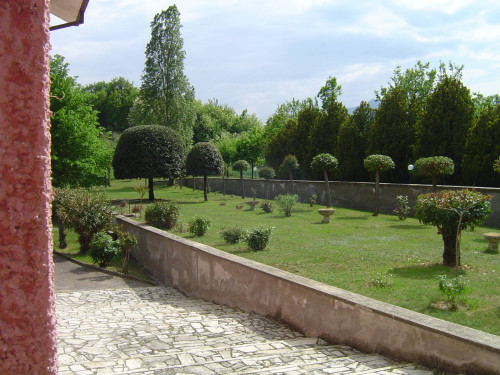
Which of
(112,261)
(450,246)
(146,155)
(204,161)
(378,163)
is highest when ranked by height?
(146,155)

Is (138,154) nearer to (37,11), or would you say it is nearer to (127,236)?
(127,236)

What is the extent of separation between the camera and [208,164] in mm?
25953

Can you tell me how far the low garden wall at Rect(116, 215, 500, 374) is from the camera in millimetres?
3861

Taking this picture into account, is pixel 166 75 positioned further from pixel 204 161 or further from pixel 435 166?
pixel 435 166

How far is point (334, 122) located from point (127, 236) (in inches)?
698

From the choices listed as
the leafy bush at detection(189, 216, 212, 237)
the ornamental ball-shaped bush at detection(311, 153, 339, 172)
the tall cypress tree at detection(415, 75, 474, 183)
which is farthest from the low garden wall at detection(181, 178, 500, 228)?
the leafy bush at detection(189, 216, 212, 237)

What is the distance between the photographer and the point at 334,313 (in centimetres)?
539

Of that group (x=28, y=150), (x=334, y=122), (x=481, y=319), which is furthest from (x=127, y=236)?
Answer: (x=334, y=122)

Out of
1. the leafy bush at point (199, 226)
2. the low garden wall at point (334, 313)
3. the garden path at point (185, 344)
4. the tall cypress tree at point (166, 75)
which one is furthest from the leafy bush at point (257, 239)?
the tall cypress tree at point (166, 75)

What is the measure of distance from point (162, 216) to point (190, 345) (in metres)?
9.66

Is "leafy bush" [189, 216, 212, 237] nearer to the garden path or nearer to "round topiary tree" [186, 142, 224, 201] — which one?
the garden path

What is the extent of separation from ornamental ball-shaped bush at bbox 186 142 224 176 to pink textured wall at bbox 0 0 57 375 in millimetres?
24119

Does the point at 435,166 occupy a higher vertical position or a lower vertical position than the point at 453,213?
higher

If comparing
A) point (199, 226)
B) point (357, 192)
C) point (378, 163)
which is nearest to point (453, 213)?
point (199, 226)
